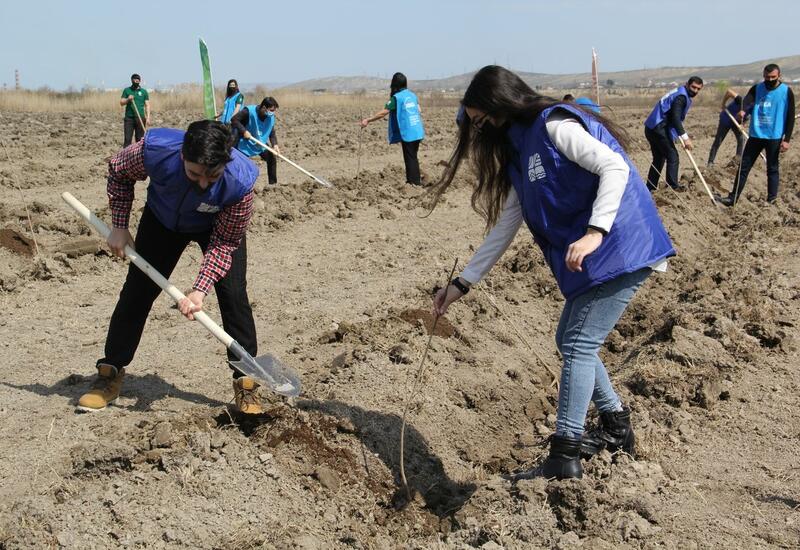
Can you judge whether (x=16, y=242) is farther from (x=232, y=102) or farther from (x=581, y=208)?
(x=581, y=208)

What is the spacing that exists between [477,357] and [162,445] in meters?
2.24

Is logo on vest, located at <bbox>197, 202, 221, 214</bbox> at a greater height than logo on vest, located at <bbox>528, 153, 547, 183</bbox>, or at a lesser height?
lesser

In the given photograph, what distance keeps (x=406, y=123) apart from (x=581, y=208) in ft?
26.5

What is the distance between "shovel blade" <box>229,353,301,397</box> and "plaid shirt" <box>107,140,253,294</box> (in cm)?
44

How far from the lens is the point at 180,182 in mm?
3705

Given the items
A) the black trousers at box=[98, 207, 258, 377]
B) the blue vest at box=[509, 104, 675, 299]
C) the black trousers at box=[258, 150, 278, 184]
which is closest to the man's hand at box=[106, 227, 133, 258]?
the black trousers at box=[98, 207, 258, 377]

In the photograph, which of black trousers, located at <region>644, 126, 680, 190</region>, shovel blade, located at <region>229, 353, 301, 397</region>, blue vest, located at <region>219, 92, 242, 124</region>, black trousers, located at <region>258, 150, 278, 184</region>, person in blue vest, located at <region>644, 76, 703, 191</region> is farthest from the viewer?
blue vest, located at <region>219, 92, 242, 124</region>

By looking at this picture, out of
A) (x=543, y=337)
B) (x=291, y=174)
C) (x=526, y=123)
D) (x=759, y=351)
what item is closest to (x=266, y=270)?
(x=543, y=337)

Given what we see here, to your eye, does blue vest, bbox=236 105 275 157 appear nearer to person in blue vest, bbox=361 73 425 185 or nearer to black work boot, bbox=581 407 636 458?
person in blue vest, bbox=361 73 425 185

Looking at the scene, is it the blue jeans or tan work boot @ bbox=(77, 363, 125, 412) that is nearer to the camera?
the blue jeans

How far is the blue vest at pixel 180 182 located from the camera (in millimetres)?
3695

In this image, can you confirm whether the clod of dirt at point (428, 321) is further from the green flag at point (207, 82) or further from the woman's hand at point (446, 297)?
the green flag at point (207, 82)

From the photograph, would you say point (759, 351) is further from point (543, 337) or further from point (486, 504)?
point (486, 504)

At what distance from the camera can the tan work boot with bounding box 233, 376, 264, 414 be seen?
412 centimetres
